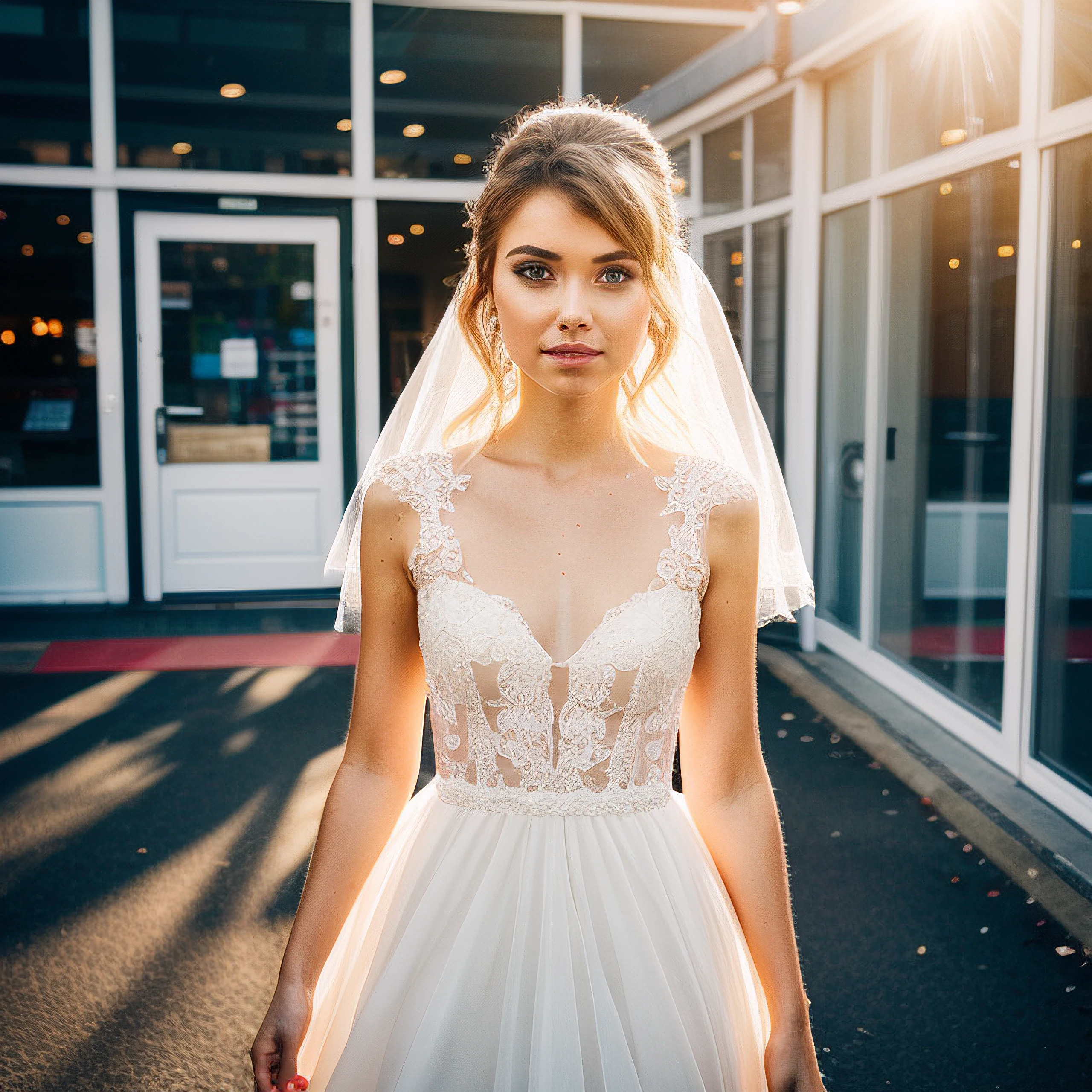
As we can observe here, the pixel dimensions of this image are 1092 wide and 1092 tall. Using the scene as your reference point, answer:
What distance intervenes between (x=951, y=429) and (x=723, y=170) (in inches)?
117

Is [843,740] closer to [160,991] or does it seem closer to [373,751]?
[160,991]

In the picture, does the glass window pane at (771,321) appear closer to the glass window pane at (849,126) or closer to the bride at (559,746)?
the glass window pane at (849,126)

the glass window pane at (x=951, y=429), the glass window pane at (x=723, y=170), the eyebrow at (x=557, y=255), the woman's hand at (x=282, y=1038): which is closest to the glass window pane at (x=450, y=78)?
the glass window pane at (x=723, y=170)

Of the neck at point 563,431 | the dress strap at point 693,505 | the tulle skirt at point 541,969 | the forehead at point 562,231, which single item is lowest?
the tulle skirt at point 541,969

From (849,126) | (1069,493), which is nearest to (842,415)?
(849,126)

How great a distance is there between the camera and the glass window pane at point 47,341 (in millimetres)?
7941

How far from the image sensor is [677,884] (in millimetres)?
1499

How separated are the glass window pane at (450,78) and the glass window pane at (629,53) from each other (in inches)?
9.1

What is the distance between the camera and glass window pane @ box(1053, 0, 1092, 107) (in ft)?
13.7

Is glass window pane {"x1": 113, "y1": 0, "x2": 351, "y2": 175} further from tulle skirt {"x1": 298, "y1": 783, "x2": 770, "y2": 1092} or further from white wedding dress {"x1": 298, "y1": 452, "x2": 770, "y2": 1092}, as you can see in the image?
tulle skirt {"x1": 298, "y1": 783, "x2": 770, "y2": 1092}

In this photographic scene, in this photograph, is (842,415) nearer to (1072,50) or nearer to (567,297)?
(1072,50)

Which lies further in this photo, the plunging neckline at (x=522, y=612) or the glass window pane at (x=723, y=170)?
the glass window pane at (x=723, y=170)

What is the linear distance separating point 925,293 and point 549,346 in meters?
4.85

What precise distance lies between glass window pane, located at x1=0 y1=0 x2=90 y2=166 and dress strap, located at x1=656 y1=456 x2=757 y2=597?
7.52m
